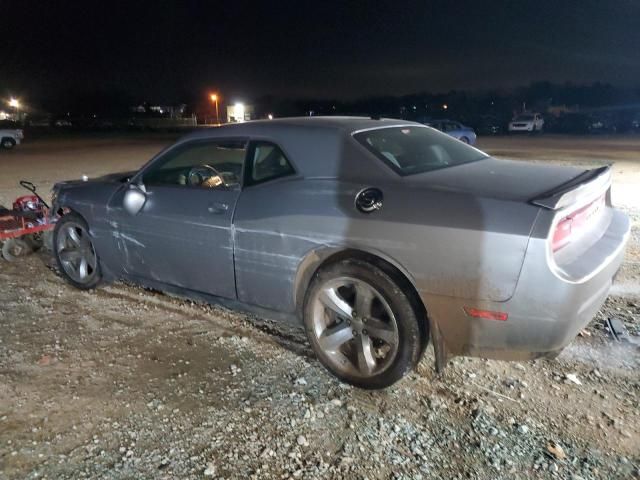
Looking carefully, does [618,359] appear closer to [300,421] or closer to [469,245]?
[469,245]

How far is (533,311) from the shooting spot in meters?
2.61

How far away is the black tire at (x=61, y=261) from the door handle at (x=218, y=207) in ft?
5.22

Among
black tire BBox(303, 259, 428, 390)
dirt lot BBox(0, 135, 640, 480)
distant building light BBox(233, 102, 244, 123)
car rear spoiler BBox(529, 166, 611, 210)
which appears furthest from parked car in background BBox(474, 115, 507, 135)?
distant building light BBox(233, 102, 244, 123)

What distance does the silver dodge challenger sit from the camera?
2639mm

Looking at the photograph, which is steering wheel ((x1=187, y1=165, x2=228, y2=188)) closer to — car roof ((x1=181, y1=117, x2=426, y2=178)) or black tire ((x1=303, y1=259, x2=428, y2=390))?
car roof ((x1=181, y1=117, x2=426, y2=178))

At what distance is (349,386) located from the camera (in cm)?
328

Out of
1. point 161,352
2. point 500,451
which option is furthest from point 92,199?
point 500,451

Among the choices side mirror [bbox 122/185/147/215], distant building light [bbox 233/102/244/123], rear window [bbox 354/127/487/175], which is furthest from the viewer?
distant building light [bbox 233/102/244/123]

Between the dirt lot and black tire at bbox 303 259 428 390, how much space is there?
0.14 meters

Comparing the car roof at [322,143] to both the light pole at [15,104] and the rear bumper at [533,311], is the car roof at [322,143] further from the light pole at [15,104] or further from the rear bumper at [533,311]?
the light pole at [15,104]

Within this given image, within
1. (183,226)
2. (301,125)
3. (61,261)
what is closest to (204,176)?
(183,226)

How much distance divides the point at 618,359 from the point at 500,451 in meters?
1.40

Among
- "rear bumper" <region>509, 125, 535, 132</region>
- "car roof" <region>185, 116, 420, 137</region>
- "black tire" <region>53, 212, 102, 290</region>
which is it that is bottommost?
"black tire" <region>53, 212, 102, 290</region>

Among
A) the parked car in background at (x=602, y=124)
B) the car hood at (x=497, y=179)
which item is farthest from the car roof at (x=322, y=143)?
the parked car in background at (x=602, y=124)
